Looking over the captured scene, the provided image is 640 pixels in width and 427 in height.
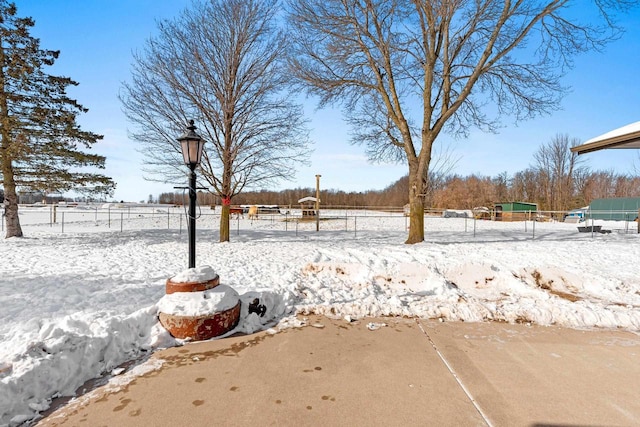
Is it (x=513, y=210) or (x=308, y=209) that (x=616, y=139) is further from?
(x=513, y=210)

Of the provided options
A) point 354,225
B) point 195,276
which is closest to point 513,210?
point 354,225

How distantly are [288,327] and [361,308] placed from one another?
1223mm

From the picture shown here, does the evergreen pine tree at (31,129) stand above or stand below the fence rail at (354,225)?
above

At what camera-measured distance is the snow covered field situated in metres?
2.66

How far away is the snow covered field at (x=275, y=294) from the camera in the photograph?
2664 millimetres

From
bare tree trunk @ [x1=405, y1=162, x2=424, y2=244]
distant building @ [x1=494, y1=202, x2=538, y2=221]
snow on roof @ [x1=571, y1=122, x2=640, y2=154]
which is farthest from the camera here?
distant building @ [x1=494, y1=202, x2=538, y2=221]

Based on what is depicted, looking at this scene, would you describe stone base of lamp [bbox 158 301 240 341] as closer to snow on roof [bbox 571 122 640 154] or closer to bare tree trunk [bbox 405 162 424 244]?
bare tree trunk [bbox 405 162 424 244]

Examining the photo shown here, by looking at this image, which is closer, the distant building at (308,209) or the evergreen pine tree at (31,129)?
the evergreen pine tree at (31,129)

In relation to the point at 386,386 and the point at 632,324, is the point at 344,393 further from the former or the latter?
the point at 632,324

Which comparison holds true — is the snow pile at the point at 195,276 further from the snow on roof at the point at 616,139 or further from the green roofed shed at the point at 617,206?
the green roofed shed at the point at 617,206

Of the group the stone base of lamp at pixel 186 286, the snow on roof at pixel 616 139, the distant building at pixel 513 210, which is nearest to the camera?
the stone base of lamp at pixel 186 286

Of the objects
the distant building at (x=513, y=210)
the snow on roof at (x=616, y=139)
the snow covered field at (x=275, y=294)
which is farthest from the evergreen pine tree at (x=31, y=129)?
the distant building at (x=513, y=210)

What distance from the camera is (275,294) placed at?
4508mm

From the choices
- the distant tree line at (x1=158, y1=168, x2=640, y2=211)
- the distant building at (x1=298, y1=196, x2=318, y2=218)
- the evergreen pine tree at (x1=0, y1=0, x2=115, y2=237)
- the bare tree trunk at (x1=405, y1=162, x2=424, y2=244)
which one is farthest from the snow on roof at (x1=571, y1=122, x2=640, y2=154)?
the distant tree line at (x1=158, y1=168, x2=640, y2=211)
